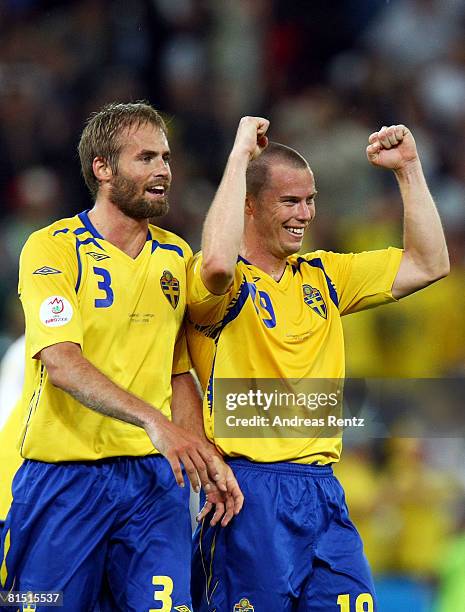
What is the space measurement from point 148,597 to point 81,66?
5972 millimetres

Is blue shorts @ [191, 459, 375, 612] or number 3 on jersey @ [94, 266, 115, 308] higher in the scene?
number 3 on jersey @ [94, 266, 115, 308]

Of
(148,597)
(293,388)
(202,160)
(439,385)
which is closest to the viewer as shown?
(148,597)

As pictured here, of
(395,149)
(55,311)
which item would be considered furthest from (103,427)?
(395,149)

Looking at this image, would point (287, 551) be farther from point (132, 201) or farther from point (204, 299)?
point (132, 201)

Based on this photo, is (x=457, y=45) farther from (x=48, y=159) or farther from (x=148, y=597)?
(x=148, y=597)

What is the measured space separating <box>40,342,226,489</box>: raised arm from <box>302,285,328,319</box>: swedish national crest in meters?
0.74

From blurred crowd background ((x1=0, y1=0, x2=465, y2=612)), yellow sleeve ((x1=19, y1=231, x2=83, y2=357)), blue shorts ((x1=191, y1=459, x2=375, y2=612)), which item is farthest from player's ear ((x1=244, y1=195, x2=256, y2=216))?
blurred crowd background ((x1=0, y1=0, x2=465, y2=612))

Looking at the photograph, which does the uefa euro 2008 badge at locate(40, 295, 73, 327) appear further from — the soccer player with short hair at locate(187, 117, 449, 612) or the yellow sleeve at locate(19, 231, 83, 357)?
the soccer player with short hair at locate(187, 117, 449, 612)

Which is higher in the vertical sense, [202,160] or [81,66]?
[81,66]

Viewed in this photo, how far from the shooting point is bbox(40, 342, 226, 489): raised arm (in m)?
3.24

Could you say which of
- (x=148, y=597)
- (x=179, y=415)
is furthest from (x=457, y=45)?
(x=148, y=597)

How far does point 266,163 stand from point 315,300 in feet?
1.69

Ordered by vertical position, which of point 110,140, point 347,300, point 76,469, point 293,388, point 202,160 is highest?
point 202,160

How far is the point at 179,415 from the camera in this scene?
3869 millimetres
